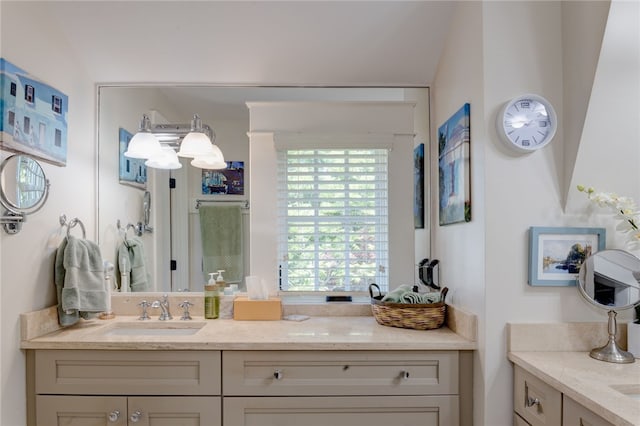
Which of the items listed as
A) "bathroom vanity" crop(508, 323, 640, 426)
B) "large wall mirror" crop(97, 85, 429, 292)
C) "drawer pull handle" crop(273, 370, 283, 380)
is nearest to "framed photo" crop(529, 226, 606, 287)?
"bathroom vanity" crop(508, 323, 640, 426)

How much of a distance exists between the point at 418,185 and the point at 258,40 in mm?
1110

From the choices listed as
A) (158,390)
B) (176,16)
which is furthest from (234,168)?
(158,390)

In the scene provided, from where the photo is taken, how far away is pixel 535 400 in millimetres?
1349

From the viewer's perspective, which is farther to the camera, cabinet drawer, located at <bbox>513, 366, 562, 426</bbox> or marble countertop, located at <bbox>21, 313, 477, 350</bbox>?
marble countertop, located at <bbox>21, 313, 477, 350</bbox>

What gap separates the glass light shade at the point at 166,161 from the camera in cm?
204

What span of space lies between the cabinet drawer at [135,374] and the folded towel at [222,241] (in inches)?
22.1

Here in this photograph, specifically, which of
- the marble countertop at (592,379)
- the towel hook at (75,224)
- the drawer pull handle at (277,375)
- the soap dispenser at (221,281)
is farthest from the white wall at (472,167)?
the towel hook at (75,224)

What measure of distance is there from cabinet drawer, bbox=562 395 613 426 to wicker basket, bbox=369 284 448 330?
631 millimetres

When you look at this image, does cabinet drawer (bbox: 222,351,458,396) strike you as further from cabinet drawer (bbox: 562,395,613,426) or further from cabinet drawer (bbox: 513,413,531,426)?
cabinet drawer (bbox: 562,395,613,426)

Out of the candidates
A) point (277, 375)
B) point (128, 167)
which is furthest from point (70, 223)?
point (277, 375)

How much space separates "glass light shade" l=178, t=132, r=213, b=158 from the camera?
1.88 m

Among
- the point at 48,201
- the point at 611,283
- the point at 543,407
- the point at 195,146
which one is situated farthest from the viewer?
the point at 195,146

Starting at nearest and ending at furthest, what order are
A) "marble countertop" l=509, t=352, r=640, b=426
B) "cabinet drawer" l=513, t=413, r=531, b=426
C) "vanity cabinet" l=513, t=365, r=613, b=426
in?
"marble countertop" l=509, t=352, r=640, b=426 < "vanity cabinet" l=513, t=365, r=613, b=426 < "cabinet drawer" l=513, t=413, r=531, b=426

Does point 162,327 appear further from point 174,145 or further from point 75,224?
point 174,145
